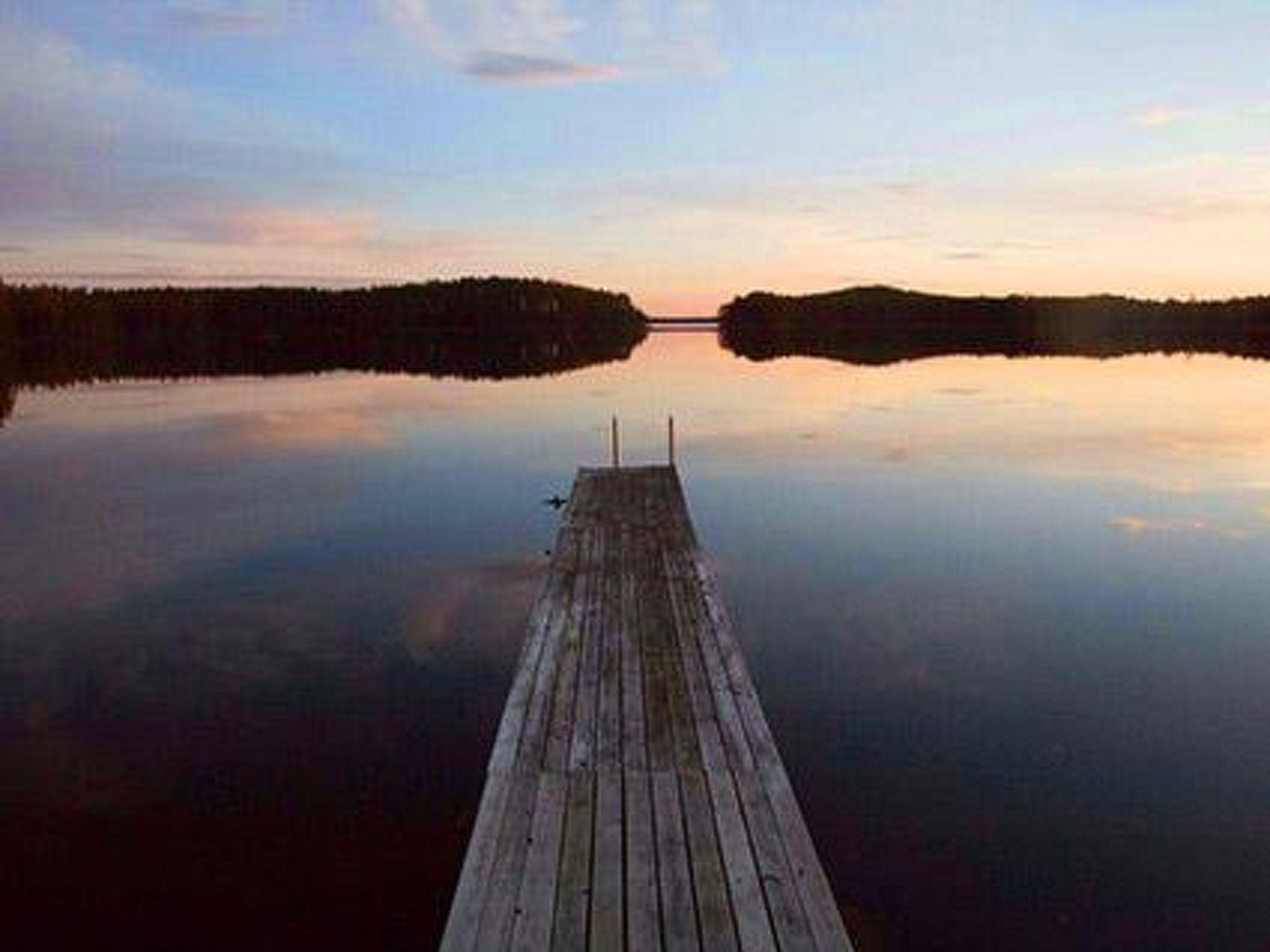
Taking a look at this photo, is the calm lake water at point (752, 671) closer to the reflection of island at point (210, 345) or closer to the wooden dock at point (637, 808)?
the wooden dock at point (637, 808)

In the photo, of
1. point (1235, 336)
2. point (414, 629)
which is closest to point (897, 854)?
point (414, 629)

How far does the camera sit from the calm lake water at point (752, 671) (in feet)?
32.4

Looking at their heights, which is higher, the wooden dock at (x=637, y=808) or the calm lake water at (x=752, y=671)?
the wooden dock at (x=637, y=808)

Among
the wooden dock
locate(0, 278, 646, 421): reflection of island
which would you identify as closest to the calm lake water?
the wooden dock

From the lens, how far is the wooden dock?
7.11 meters

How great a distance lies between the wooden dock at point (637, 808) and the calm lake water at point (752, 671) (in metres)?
Answer: 1.34

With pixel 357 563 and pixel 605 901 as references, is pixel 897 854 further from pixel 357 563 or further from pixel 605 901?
pixel 357 563

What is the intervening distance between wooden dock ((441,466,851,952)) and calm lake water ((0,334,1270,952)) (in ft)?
4.40

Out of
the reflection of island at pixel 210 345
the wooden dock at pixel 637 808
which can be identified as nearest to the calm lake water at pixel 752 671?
the wooden dock at pixel 637 808

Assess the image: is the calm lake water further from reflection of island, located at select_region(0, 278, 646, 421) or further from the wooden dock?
reflection of island, located at select_region(0, 278, 646, 421)

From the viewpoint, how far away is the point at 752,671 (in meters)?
15.5

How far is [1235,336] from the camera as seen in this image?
188875mm

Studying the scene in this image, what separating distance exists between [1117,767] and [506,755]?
23.4 feet

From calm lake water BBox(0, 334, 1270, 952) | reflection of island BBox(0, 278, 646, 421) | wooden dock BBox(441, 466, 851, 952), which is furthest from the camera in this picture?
reflection of island BBox(0, 278, 646, 421)
